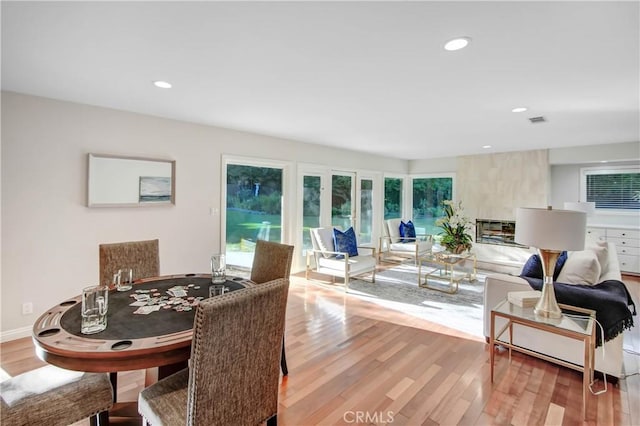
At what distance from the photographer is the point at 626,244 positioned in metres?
5.64

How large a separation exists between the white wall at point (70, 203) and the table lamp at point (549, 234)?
3.75m

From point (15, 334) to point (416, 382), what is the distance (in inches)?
148

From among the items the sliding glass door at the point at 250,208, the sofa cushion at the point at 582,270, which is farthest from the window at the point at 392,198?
the sofa cushion at the point at 582,270

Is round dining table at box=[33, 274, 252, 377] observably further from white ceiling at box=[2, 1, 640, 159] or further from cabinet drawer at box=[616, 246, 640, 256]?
cabinet drawer at box=[616, 246, 640, 256]

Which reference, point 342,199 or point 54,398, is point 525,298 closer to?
point 54,398

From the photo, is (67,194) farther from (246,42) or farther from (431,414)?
(431,414)

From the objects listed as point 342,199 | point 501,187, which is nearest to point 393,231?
point 342,199

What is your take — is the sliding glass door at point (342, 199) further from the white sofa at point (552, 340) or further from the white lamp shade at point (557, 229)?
the white lamp shade at point (557, 229)

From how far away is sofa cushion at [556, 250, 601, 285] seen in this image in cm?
267

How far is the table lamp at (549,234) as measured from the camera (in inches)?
83.3

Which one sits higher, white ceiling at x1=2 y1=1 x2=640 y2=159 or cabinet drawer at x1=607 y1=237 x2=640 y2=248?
white ceiling at x1=2 y1=1 x2=640 y2=159

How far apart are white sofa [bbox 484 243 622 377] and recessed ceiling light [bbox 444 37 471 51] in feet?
6.77

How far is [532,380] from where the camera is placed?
7.82ft
